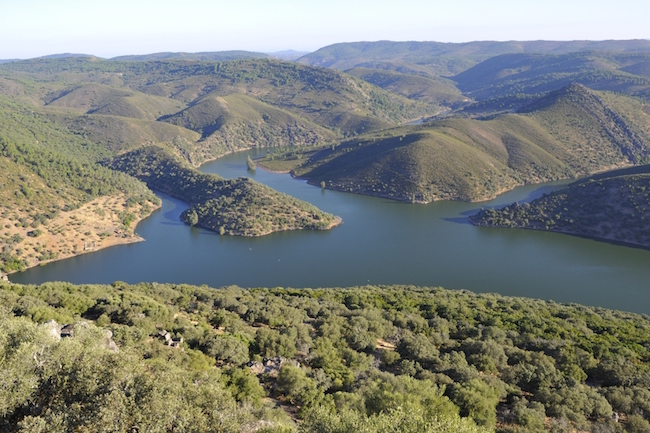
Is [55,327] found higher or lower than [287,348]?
higher

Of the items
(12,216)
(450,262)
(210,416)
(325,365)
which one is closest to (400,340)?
(325,365)

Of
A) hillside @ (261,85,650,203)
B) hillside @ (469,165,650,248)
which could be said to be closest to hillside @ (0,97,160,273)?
hillside @ (261,85,650,203)

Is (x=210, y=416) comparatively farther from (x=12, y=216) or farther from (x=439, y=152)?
(x=439, y=152)

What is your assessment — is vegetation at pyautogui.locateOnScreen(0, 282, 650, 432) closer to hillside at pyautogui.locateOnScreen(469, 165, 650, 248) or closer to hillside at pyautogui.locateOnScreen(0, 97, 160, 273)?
hillside at pyautogui.locateOnScreen(469, 165, 650, 248)

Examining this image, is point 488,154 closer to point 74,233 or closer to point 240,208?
point 240,208

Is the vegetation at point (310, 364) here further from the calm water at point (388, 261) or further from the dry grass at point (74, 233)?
the dry grass at point (74, 233)

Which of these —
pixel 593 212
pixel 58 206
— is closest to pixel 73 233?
pixel 58 206
